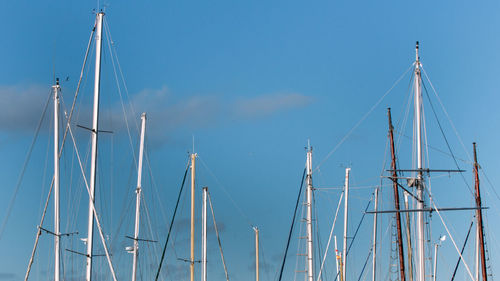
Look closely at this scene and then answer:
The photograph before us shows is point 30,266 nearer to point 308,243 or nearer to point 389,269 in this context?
point 308,243

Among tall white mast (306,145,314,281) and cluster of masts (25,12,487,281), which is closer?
cluster of masts (25,12,487,281)

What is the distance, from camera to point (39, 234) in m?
53.2

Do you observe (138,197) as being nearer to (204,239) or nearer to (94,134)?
(204,239)

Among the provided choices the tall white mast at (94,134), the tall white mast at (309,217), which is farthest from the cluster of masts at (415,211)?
the tall white mast at (94,134)

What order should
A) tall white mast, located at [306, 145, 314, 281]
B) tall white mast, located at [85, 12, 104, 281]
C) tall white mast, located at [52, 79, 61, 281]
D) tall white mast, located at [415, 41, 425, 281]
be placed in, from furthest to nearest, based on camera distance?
tall white mast, located at [306, 145, 314, 281]
tall white mast, located at [415, 41, 425, 281]
tall white mast, located at [52, 79, 61, 281]
tall white mast, located at [85, 12, 104, 281]

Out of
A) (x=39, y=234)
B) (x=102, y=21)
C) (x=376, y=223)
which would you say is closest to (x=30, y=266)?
(x=39, y=234)

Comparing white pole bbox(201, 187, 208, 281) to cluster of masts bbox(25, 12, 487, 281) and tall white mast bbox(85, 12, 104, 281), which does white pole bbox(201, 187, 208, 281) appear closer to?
cluster of masts bbox(25, 12, 487, 281)


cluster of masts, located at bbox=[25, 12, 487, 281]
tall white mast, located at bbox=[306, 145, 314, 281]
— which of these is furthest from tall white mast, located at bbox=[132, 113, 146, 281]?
tall white mast, located at bbox=[306, 145, 314, 281]

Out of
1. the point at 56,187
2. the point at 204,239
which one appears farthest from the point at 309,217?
the point at 56,187

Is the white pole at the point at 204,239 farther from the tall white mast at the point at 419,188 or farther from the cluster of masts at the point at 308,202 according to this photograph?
the tall white mast at the point at 419,188

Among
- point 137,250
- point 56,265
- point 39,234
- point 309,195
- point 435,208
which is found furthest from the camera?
point 309,195

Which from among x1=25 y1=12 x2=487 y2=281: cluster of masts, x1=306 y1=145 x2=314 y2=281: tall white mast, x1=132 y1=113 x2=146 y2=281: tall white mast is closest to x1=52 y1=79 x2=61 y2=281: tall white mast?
x1=25 y1=12 x2=487 y2=281: cluster of masts

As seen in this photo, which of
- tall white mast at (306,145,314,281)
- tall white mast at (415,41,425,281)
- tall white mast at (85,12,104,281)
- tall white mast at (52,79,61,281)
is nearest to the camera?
tall white mast at (85,12,104,281)

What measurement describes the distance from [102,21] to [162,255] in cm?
2237
